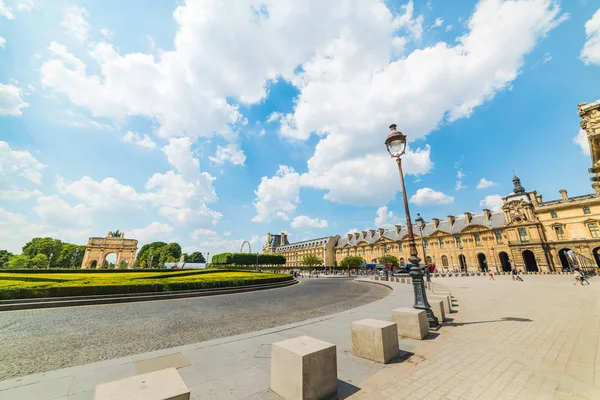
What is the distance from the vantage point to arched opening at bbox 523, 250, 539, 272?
47.9 metres

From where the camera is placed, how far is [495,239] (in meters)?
53.4

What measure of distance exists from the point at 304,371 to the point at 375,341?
2229mm

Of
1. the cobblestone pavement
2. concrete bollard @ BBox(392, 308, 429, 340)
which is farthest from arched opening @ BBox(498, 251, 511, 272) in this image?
concrete bollard @ BBox(392, 308, 429, 340)

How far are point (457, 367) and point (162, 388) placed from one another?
5.41 m

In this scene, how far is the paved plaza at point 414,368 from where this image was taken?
385cm

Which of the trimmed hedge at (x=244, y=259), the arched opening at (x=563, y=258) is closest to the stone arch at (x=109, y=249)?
the trimmed hedge at (x=244, y=259)

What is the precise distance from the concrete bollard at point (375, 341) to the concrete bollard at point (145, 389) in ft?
13.0

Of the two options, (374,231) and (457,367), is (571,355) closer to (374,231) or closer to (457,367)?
(457,367)

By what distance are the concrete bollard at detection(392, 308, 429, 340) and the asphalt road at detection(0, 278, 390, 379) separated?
4248 mm

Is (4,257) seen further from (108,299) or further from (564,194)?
(564,194)

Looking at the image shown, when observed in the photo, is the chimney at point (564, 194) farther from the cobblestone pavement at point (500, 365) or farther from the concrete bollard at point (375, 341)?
the concrete bollard at point (375, 341)

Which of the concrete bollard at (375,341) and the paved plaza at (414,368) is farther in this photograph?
the concrete bollard at (375,341)

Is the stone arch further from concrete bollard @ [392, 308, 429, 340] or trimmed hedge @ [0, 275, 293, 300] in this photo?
concrete bollard @ [392, 308, 429, 340]

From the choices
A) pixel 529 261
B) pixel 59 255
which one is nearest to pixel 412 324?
pixel 529 261
